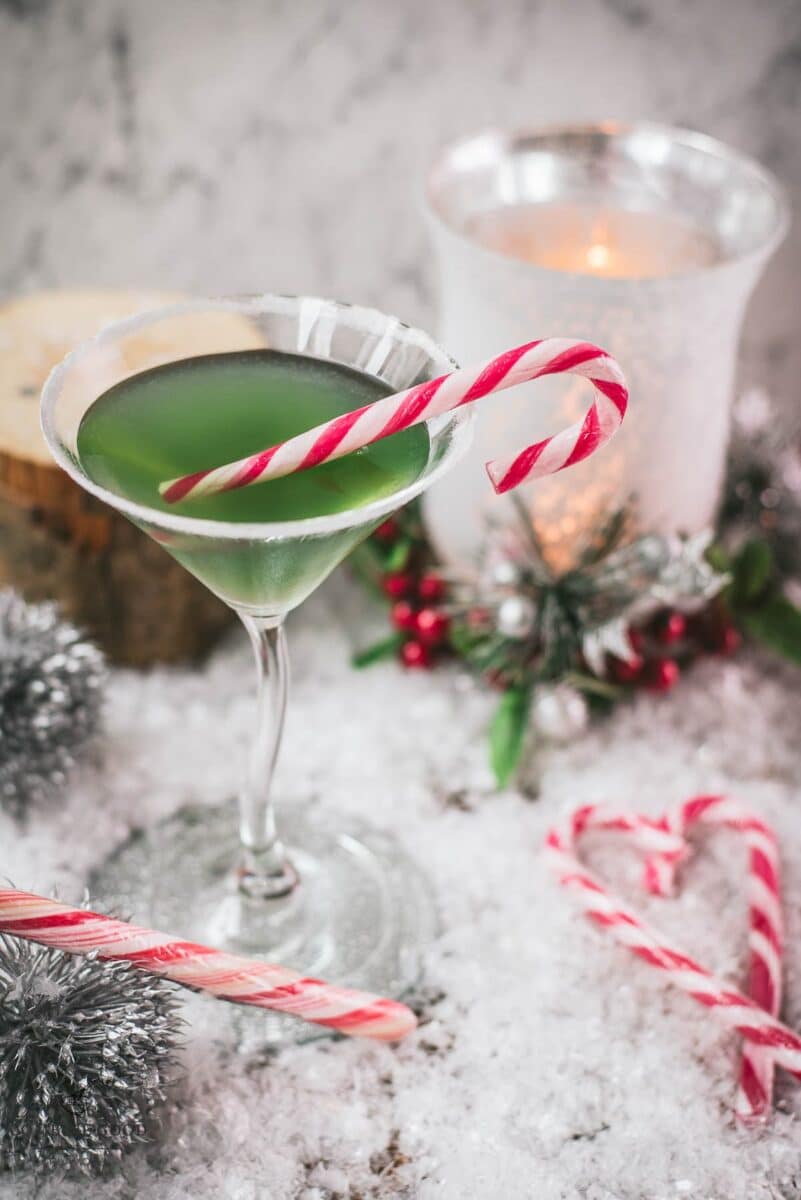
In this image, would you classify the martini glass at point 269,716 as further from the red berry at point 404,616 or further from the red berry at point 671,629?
the red berry at point 671,629

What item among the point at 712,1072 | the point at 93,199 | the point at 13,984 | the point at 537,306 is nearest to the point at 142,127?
the point at 93,199

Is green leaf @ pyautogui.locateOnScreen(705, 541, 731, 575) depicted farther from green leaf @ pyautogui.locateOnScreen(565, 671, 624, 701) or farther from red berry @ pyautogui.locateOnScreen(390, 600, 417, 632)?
red berry @ pyautogui.locateOnScreen(390, 600, 417, 632)

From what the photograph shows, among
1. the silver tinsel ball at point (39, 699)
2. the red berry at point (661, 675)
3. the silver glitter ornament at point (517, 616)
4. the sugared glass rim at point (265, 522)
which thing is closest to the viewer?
the sugared glass rim at point (265, 522)

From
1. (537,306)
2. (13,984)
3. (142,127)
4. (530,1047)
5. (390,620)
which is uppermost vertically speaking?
(537,306)

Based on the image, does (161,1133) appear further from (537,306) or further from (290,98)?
(290,98)

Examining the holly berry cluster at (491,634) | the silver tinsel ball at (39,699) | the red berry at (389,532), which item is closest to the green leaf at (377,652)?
the holly berry cluster at (491,634)
